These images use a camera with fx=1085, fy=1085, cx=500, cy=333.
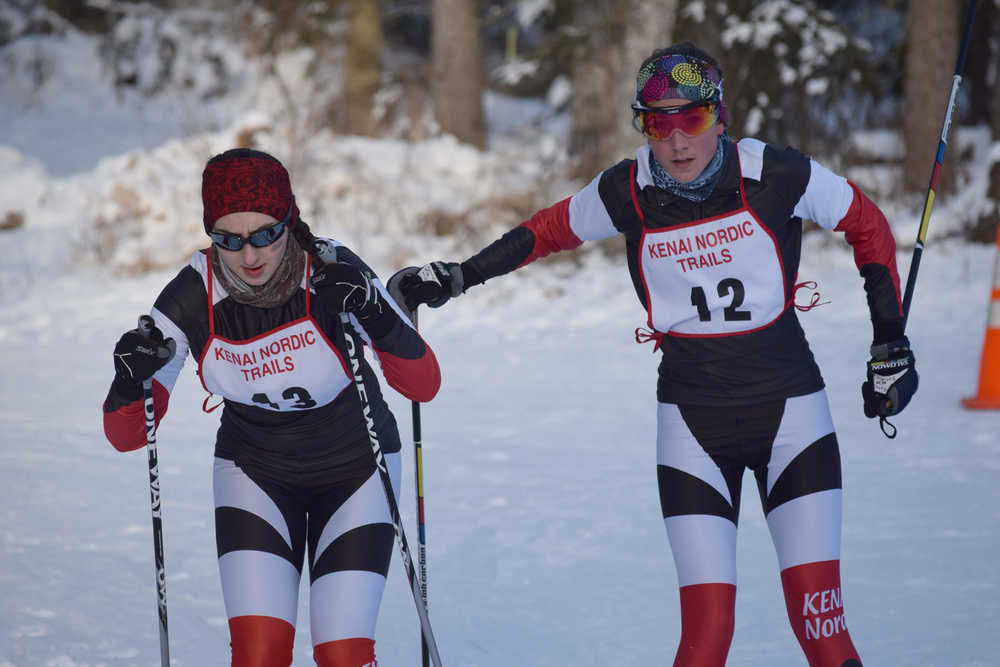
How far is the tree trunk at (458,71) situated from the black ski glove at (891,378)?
13102mm

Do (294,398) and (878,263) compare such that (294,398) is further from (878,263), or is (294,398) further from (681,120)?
(878,263)

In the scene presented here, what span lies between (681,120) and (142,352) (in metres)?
1.72

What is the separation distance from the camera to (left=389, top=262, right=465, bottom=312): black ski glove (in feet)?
12.0

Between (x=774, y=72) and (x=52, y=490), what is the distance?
1022 cm

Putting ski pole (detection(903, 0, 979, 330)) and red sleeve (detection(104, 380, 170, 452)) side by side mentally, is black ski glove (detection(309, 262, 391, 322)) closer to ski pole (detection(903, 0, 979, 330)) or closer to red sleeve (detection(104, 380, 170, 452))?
red sleeve (detection(104, 380, 170, 452))

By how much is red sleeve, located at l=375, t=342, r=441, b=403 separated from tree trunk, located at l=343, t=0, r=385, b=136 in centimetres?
1490

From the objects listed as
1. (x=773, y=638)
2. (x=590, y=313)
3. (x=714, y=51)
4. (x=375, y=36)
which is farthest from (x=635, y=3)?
(x=773, y=638)

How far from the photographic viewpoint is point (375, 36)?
59.8ft

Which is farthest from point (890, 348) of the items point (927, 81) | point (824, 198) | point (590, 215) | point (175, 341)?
point (927, 81)

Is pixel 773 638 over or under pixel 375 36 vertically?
under

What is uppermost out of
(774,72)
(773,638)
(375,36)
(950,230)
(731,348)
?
(375,36)

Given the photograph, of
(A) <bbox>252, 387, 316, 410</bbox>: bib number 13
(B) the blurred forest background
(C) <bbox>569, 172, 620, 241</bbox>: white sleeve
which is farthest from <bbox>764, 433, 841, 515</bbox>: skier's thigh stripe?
(B) the blurred forest background

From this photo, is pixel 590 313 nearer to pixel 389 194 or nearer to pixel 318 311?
pixel 389 194

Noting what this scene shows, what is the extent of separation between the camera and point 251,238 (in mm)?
3104
